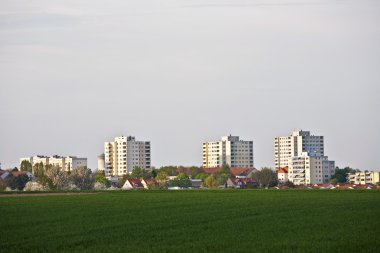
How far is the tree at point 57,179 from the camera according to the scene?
18380 centimetres

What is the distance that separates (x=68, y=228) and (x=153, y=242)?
856cm

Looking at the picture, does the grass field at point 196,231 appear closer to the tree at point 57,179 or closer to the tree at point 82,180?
the tree at point 57,179

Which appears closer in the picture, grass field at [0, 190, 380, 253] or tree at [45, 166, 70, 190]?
grass field at [0, 190, 380, 253]

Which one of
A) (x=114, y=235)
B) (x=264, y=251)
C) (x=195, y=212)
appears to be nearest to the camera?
(x=264, y=251)

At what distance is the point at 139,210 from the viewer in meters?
63.8

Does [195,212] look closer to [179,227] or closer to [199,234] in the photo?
[179,227]

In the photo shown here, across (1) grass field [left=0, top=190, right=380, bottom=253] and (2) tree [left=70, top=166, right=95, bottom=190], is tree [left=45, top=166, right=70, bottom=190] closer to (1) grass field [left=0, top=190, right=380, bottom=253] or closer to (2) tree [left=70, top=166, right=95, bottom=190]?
(2) tree [left=70, top=166, right=95, bottom=190]

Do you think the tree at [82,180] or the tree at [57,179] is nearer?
the tree at [57,179]

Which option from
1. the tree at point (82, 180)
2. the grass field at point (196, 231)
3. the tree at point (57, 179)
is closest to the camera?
the grass field at point (196, 231)

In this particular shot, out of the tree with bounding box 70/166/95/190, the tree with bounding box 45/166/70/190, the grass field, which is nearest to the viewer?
the grass field

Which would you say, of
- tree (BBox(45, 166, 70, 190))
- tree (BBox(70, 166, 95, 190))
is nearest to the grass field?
tree (BBox(45, 166, 70, 190))

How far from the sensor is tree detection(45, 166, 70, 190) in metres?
184

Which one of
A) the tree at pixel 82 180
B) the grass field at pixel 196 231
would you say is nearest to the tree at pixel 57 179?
the tree at pixel 82 180

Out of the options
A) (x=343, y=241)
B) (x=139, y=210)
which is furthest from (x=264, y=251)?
(x=139, y=210)
